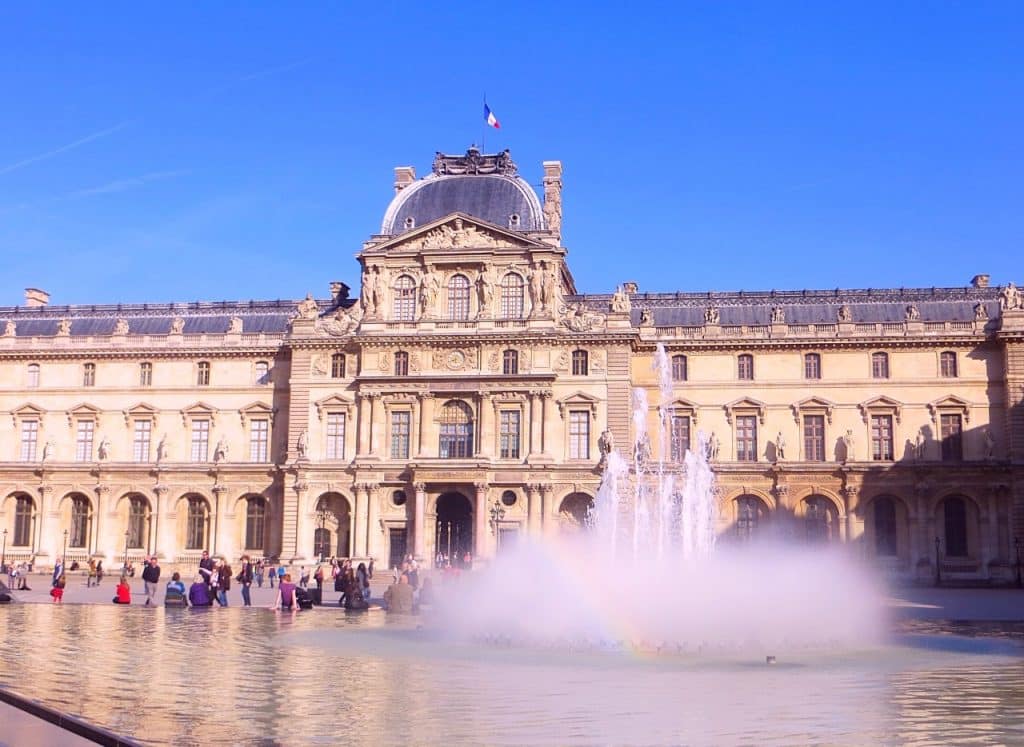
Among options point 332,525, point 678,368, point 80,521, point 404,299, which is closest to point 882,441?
point 678,368

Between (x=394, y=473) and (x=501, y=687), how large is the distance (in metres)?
45.2

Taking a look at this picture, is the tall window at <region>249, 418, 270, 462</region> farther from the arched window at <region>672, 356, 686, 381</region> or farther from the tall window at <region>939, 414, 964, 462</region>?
the tall window at <region>939, 414, 964, 462</region>

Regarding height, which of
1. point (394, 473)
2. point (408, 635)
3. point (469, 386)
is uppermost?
point (469, 386)

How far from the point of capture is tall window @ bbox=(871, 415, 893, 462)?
63938 mm

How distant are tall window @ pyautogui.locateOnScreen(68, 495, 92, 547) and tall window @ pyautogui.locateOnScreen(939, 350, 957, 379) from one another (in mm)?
51404

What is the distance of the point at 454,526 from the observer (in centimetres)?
6462

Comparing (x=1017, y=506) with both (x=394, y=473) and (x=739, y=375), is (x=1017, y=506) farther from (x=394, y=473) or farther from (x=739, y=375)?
(x=394, y=473)

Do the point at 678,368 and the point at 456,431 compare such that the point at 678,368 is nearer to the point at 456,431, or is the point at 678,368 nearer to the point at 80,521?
the point at 456,431

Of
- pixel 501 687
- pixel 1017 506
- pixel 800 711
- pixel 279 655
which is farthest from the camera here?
pixel 1017 506

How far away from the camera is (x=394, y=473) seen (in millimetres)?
64000

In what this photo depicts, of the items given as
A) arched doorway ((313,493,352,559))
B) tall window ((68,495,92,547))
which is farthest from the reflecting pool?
tall window ((68,495,92,547))

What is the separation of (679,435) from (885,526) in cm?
1234

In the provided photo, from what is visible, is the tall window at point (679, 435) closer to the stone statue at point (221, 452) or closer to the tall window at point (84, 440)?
the stone statue at point (221, 452)

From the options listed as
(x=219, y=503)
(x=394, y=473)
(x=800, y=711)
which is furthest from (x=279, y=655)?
(x=219, y=503)
